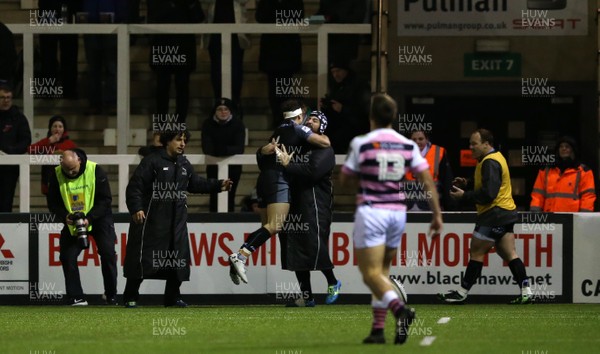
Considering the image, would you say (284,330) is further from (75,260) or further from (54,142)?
(54,142)

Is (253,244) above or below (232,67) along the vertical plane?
below

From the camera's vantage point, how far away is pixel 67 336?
1303cm

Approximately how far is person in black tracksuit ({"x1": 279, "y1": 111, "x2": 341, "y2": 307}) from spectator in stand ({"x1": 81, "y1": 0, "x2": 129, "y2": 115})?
554cm

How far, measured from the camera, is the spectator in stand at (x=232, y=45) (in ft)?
70.5

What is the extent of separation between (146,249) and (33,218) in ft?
8.25

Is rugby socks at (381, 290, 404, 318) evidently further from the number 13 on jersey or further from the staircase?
the staircase

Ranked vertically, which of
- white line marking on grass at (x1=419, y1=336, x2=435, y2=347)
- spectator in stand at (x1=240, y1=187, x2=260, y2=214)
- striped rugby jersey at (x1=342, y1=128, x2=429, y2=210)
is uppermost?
striped rugby jersey at (x1=342, y1=128, x2=429, y2=210)

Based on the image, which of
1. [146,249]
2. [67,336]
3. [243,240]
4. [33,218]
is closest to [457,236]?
[243,240]

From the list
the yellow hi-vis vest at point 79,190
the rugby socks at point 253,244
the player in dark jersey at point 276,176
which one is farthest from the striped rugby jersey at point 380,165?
the yellow hi-vis vest at point 79,190

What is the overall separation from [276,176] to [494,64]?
279 inches

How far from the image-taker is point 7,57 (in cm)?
2114

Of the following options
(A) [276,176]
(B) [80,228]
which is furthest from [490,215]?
(B) [80,228]

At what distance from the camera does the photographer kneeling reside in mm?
17906

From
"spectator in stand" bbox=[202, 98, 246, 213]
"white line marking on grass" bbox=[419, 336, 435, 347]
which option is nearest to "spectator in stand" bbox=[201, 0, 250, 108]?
"spectator in stand" bbox=[202, 98, 246, 213]
